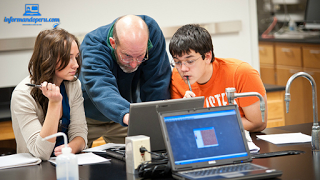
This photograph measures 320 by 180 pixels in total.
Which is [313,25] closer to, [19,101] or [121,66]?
[121,66]

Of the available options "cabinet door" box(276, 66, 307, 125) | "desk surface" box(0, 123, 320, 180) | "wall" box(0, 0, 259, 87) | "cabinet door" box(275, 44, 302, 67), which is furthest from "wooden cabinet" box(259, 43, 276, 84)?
"desk surface" box(0, 123, 320, 180)

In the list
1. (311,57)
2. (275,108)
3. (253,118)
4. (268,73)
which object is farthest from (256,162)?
(268,73)

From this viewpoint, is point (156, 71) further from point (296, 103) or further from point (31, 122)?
point (296, 103)

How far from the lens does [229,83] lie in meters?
1.93

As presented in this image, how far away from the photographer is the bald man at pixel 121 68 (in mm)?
1794

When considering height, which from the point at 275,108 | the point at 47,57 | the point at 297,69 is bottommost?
the point at 275,108

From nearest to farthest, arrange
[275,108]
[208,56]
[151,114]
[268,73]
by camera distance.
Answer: [151,114], [208,56], [275,108], [268,73]

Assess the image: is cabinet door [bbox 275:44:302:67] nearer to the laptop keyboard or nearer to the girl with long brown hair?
the girl with long brown hair

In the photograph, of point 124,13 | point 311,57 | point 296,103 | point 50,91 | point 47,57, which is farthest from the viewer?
point 296,103

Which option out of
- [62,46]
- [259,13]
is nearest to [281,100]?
[62,46]

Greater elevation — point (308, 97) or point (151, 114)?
point (151, 114)

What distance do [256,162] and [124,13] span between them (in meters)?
1.67

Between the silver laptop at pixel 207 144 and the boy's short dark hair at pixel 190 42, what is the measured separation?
0.58m

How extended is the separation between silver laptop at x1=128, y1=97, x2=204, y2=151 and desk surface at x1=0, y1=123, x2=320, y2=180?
15cm
